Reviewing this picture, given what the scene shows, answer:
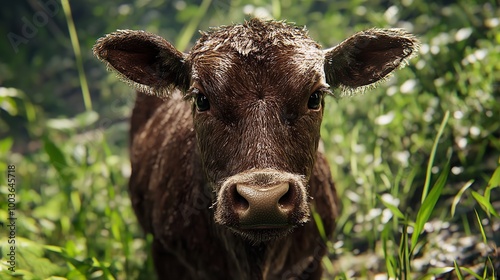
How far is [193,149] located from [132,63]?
25.6 inches

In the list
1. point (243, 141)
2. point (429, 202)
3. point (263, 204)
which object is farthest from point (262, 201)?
point (429, 202)

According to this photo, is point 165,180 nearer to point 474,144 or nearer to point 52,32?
point 474,144

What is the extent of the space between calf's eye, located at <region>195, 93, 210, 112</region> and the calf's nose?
0.63 m

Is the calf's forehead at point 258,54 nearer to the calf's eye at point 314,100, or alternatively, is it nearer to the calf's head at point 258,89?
the calf's head at point 258,89

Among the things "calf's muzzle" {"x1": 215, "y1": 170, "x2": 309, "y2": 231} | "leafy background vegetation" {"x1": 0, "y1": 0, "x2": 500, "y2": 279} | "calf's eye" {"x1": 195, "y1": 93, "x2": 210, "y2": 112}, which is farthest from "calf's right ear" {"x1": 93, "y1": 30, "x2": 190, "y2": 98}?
"leafy background vegetation" {"x1": 0, "y1": 0, "x2": 500, "y2": 279}

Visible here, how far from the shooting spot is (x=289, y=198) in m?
2.54

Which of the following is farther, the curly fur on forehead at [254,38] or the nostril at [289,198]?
the curly fur on forehead at [254,38]

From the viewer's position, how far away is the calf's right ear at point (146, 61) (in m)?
3.19

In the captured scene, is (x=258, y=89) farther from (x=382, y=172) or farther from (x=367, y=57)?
(x=382, y=172)

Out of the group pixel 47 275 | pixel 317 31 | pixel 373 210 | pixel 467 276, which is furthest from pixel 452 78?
pixel 47 275

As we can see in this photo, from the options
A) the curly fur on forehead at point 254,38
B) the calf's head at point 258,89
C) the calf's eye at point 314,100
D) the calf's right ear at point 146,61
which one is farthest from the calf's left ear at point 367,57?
the calf's right ear at point 146,61

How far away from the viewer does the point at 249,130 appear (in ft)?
8.90

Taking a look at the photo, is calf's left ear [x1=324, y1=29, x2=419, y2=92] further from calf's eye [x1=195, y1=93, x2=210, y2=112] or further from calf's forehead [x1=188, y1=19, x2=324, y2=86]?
calf's eye [x1=195, y1=93, x2=210, y2=112]

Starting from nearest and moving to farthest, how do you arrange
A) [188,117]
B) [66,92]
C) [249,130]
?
[249,130], [188,117], [66,92]
